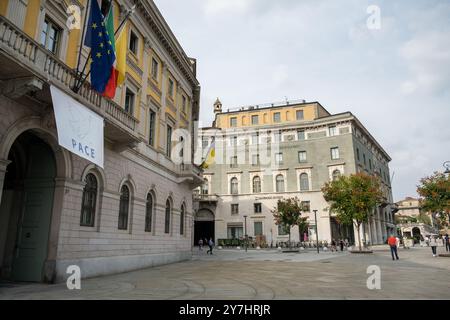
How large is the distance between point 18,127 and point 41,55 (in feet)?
7.53

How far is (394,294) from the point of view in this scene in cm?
930

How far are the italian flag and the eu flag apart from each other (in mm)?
305

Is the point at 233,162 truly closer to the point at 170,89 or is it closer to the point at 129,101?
the point at 170,89

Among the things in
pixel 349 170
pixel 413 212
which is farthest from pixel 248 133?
pixel 413 212

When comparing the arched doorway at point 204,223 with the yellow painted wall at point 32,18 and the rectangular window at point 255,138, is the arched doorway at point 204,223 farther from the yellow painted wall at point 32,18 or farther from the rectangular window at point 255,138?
the yellow painted wall at point 32,18

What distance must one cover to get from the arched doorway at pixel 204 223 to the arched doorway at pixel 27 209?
40645 millimetres

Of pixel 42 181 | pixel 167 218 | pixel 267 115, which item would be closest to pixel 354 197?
pixel 167 218

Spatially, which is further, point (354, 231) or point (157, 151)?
point (354, 231)

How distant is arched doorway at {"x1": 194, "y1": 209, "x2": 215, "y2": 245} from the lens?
2048 inches

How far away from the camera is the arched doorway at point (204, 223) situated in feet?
171

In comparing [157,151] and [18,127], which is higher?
[157,151]

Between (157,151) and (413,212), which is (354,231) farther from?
(413,212)

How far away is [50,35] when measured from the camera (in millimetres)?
12109

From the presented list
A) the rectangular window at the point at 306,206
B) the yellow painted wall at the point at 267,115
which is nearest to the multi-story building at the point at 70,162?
the rectangular window at the point at 306,206
